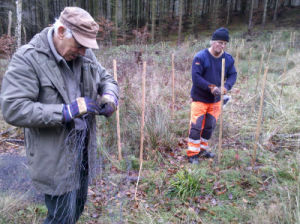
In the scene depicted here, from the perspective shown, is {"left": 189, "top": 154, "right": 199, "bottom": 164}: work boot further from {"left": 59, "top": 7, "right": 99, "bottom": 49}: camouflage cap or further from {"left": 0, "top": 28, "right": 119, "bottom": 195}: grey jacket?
{"left": 59, "top": 7, "right": 99, "bottom": 49}: camouflage cap

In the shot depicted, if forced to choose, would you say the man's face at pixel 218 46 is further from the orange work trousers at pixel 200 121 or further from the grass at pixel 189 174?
the grass at pixel 189 174

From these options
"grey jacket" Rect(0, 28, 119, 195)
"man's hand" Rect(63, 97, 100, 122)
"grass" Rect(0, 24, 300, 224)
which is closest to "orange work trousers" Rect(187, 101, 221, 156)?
"grass" Rect(0, 24, 300, 224)

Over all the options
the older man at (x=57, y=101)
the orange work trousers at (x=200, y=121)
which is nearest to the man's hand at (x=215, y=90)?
the orange work trousers at (x=200, y=121)

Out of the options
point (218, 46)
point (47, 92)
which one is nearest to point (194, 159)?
point (218, 46)

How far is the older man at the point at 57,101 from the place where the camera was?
1378mm

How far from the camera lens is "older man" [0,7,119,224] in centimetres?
138

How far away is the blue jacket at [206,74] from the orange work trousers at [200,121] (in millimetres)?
107

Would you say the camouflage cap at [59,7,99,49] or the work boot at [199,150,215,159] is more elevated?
the camouflage cap at [59,7,99,49]

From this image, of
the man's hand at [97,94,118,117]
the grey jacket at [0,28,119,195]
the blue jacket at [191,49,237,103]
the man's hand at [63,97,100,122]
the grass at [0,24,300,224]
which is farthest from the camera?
the blue jacket at [191,49,237,103]

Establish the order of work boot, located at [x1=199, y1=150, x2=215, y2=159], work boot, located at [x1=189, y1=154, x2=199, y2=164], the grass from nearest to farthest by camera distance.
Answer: the grass → work boot, located at [x1=189, y1=154, x2=199, y2=164] → work boot, located at [x1=199, y1=150, x2=215, y2=159]

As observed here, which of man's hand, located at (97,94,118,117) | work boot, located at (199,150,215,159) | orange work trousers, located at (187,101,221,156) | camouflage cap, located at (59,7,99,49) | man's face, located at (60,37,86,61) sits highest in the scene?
camouflage cap, located at (59,7,99,49)

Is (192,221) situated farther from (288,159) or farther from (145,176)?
(288,159)

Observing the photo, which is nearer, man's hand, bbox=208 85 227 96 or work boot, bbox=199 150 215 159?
man's hand, bbox=208 85 227 96

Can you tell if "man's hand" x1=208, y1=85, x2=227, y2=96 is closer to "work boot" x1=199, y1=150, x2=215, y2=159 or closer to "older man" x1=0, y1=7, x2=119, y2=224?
"work boot" x1=199, y1=150, x2=215, y2=159
